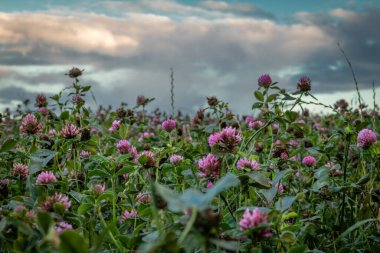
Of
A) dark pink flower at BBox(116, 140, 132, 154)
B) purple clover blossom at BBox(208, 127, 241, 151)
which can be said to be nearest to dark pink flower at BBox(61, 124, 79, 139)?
dark pink flower at BBox(116, 140, 132, 154)

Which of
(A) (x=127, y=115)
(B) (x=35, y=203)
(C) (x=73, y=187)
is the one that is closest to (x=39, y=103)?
(A) (x=127, y=115)

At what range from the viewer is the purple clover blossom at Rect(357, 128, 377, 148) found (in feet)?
6.98

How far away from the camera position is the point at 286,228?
136cm

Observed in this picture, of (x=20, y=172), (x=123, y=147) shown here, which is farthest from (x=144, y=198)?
(x=123, y=147)

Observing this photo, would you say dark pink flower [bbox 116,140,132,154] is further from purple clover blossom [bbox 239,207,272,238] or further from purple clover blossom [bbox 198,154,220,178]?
purple clover blossom [bbox 239,207,272,238]

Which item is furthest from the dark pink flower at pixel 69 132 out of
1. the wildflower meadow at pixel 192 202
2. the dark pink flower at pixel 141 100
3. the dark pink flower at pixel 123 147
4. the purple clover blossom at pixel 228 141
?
the dark pink flower at pixel 141 100

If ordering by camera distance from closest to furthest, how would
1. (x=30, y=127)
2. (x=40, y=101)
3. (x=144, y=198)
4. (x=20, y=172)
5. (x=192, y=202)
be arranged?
1. (x=192, y=202)
2. (x=144, y=198)
3. (x=20, y=172)
4. (x=30, y=127)
5. (x=40, y=101)

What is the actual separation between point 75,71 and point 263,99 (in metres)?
1.67

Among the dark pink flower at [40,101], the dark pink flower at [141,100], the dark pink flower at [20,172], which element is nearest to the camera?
the dark pink flower at [20,172]

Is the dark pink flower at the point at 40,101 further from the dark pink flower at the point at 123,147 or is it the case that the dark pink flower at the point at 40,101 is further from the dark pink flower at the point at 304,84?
the dark pink flower at the point at 304,84

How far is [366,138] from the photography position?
2145 millimetres

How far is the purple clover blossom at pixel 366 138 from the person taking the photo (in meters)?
2.13

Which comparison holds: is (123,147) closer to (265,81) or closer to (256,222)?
(265,81)

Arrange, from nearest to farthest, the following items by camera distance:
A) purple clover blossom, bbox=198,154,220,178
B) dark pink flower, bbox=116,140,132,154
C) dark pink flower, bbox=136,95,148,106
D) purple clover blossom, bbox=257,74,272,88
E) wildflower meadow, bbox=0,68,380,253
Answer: wildflower meadow, bbox=0,68,380,253 < purple clover blossom, bbox=198,154,220,178 < purple clover blossom, bbox=257,74,272,88 < dark pink flower, bbox=116,140,132,154 < dark pink flower, bbox=136,95,148,106
